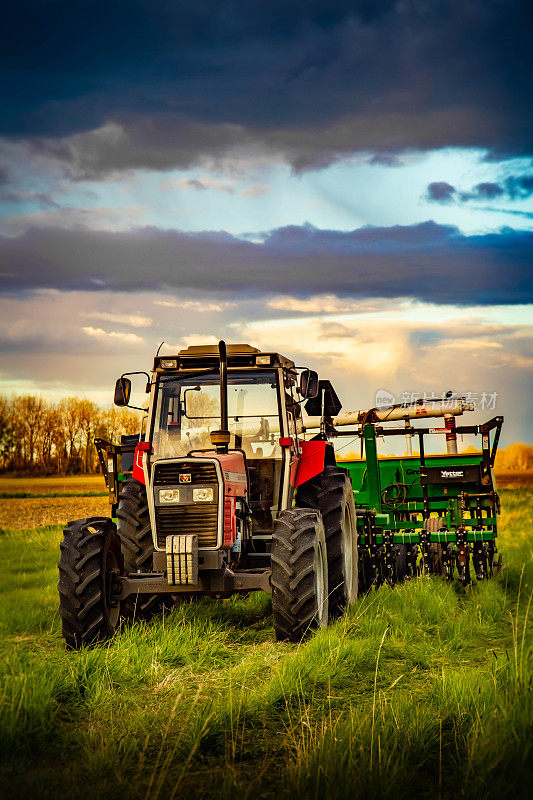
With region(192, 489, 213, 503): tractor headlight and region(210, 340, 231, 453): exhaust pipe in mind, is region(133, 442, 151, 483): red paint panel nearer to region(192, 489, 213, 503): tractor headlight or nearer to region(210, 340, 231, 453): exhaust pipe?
region(210, 340, 231, 453): exhaust pipe

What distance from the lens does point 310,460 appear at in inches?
366

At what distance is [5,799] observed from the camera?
4324 millimetres

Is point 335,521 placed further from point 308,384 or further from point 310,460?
point 308,384

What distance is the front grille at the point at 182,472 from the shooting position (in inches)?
309

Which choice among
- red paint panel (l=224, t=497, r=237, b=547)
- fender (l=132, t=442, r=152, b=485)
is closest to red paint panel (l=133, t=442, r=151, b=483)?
fender (l=132, t=442, r=152, b=485)

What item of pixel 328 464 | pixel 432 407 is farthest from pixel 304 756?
pixel 432 407

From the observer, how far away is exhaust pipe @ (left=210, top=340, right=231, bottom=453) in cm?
787

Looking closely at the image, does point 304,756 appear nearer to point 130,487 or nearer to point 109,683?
point 109,683

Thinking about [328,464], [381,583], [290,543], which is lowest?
[381,583]

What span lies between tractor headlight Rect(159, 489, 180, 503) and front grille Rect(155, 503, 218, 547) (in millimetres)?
76

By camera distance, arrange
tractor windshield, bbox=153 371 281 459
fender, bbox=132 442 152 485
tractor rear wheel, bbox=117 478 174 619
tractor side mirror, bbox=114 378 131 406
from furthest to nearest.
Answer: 1. tractor rear wheel, bbox=117 478 174 619
2. tractor windshield, bbox=153 371 281 459
3. fender, bbox=132 442 152 485
4. tractor side mirror, bbox=114 378 131 406

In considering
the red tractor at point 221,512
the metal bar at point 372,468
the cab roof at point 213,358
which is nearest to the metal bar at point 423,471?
the metal bar at point 372,468

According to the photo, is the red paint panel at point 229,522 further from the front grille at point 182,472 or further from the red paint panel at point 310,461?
the red paint panel at point 310,461

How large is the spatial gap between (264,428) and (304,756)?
455cm
